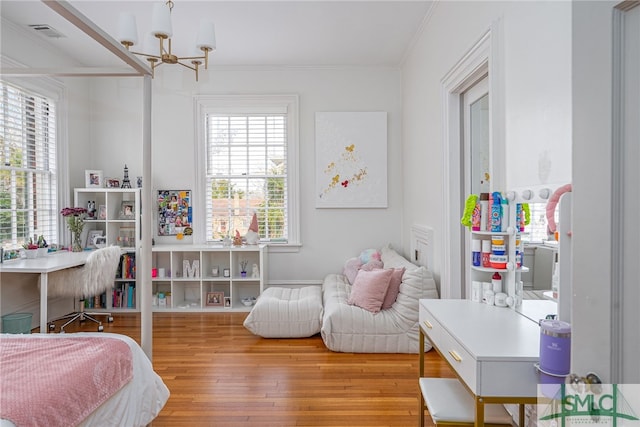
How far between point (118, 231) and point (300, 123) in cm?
259

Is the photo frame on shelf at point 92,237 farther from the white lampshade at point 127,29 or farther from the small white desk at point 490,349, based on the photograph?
the small white desk at point 490,349

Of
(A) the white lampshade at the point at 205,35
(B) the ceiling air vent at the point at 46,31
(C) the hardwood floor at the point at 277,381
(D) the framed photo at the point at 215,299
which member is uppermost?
(B) the ceiling air vent at the point at 46,31

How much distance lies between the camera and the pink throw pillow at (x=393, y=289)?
3461 millimetres

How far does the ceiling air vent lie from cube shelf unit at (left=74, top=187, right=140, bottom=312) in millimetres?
1598

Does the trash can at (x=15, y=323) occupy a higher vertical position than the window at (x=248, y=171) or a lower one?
lower

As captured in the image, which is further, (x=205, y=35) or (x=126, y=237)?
→ (x=126, y=237)

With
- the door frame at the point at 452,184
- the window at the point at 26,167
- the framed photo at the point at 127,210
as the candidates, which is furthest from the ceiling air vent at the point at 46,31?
the door frame at the point at 452,184

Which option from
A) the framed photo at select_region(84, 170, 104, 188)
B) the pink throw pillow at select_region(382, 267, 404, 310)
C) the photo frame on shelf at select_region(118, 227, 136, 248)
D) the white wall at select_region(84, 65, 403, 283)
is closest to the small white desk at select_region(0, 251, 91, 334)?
the photo frame on shelf at select_region(118, 227, 136, 248)

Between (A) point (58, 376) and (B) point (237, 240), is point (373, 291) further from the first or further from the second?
(A) point (58, 376)

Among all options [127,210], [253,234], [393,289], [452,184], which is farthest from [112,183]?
[452,184]

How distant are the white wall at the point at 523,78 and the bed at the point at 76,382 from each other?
6.98 feet

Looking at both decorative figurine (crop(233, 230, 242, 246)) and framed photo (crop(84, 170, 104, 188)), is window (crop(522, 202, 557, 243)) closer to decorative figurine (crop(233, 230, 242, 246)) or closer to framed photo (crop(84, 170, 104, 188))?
decorative figurine (crop(233, 230, 242, 246))

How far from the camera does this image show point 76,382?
1.56 metres

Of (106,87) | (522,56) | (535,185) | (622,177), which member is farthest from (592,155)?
(106,87)
